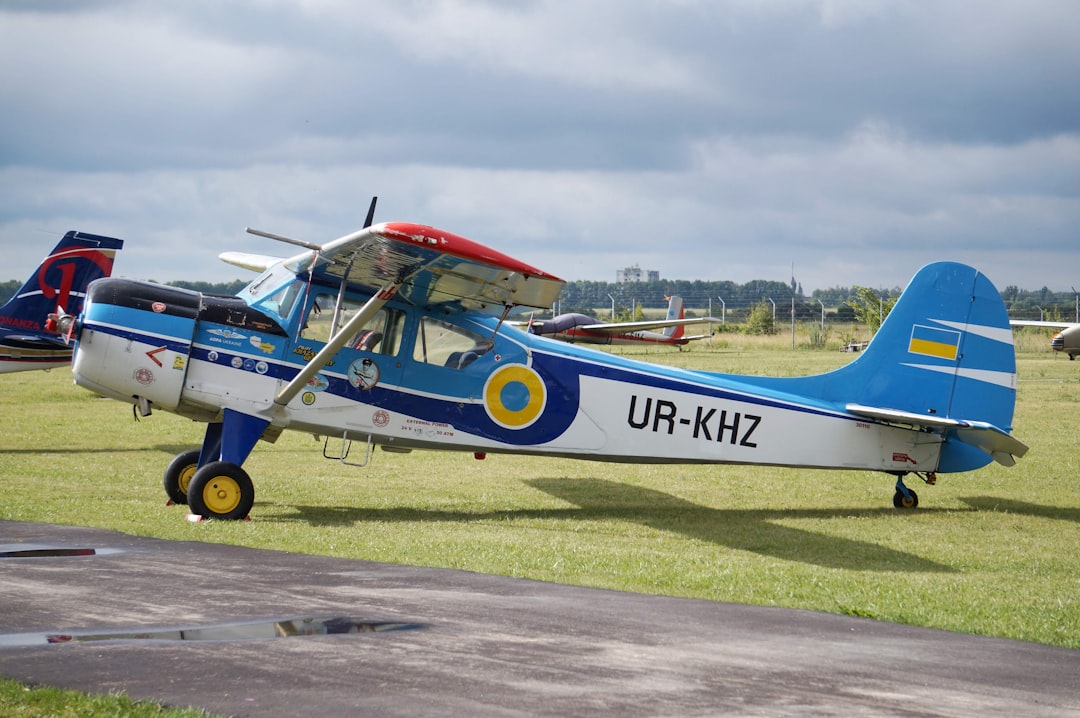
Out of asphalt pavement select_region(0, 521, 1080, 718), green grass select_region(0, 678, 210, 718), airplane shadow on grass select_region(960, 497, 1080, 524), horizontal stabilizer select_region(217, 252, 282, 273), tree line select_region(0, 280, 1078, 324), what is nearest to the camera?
green grass select_region(0, 678, 210, 718)

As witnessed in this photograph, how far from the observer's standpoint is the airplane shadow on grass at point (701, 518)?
33.6 ft

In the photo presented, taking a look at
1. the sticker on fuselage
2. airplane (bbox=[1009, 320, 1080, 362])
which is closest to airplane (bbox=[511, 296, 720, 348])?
airplane (bbox=[1009, 320, 1080, 362])

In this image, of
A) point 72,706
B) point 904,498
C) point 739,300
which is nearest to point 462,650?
point 72,706

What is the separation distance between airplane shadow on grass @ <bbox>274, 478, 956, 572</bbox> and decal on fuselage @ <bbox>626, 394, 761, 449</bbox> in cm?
94

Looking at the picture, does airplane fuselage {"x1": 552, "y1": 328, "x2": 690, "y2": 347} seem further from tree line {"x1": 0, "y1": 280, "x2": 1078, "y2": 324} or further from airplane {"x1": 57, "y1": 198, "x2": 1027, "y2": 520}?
airplane {"x1": 57, "y1": 198, "x2": 1027, "y2": 520}

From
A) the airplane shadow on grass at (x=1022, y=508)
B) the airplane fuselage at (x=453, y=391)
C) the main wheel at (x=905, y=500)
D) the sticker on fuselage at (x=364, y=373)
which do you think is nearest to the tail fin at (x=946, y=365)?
the airplane fuselage at (x=453, y=391)

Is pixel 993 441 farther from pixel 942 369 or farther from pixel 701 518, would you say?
pixel 701 518

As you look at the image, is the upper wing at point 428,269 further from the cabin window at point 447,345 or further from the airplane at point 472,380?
the cabin window at point 447,345

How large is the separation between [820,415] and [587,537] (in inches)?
148

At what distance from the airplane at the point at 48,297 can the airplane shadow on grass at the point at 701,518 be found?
26.9 feet

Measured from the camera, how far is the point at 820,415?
13156 millimetres

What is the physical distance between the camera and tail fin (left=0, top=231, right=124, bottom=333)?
18.1 metres

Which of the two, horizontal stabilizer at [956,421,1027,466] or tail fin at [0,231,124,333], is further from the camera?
tail fin at [0,231,124,333]

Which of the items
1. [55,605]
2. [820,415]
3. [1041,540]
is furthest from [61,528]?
[1041,540]
